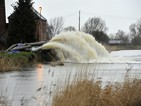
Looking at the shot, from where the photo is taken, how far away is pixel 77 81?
10.4 metres

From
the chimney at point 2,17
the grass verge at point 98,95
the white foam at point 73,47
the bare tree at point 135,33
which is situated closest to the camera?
the grass verge at point 98,95

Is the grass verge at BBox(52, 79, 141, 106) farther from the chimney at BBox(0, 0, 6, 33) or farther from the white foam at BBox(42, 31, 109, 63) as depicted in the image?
the chimney at BBox(0, 0, 6, 33)

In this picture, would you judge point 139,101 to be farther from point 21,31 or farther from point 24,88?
point 21,31

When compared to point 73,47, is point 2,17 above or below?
above

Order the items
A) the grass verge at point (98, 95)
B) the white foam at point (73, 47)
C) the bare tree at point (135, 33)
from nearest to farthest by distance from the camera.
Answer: the grass verge at point (98, 95), the white foam at point (73, 47), the bare tree at point (135, 33)

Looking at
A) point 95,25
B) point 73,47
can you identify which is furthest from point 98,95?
point 95,25

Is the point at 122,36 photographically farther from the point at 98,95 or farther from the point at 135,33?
the point at 98,95

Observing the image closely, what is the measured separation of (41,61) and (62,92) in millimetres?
23771

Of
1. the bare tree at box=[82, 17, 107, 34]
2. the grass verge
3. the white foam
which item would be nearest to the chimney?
the white foam

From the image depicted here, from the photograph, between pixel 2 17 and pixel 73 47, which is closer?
pixel 73 47

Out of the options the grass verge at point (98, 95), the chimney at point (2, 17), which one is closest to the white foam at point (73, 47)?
the grass verge at point (98, 95)

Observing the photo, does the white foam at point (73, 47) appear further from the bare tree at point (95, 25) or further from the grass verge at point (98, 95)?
the bare tree at point (95, 25)

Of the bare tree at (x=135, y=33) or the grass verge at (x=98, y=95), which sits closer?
the grass verge at (x=98, y=95)

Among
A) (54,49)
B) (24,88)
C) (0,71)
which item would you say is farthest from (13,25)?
(24,88)
